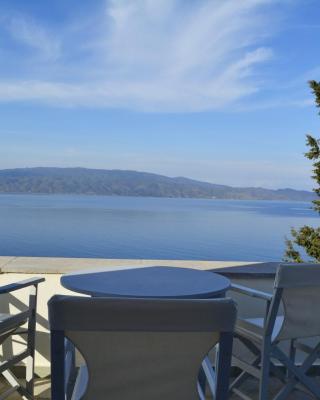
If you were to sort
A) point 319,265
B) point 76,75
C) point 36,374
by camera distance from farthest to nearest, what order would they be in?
point 76,75
point 36,374
point 319,265

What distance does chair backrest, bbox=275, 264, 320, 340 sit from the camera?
181 cm

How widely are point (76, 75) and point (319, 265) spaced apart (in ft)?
101

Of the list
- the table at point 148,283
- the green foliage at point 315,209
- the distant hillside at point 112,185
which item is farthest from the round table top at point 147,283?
the distant hillside at point 112,185

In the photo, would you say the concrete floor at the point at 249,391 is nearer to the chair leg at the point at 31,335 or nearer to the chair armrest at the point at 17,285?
the chair leg at the point at 31,335

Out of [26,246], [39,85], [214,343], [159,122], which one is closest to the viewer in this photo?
[214,343]

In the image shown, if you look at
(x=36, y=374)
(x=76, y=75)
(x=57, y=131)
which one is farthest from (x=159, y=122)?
(x=36, y=374)

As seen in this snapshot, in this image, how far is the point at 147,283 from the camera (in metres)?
1.91

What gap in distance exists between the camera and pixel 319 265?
6.11ft

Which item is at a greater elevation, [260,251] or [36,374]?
[36,374]

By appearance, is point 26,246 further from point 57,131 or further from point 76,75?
point 57,131

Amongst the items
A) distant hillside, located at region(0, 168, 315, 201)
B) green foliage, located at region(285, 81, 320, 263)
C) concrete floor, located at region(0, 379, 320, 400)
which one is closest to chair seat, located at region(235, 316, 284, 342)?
concrete floor, located at region(0, 379, 320, 400)

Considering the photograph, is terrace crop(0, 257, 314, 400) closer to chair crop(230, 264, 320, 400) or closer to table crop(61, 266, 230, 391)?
table crop(61, 266, 230, 391)

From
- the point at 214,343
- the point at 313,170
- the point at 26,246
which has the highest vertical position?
the point at 313,170

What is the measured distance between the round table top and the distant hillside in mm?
87999
